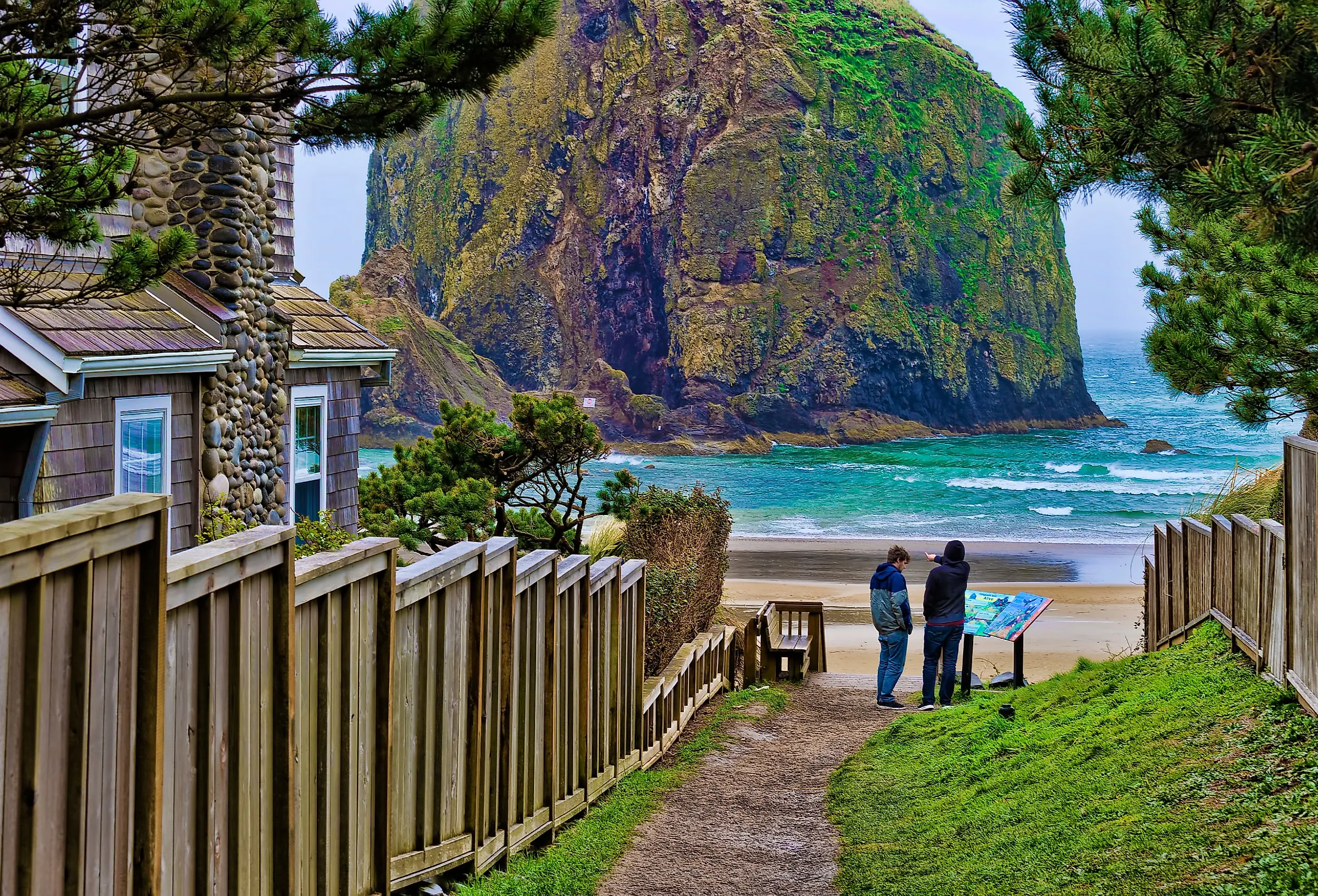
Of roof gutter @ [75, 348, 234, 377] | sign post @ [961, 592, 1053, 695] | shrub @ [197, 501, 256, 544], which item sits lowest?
sign post @ [961, 592, 1053, 695]

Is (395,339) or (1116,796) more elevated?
(395,339)

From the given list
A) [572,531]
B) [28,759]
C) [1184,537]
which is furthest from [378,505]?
[28,759]

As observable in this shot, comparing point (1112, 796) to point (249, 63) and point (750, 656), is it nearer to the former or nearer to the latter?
point (249, 63)

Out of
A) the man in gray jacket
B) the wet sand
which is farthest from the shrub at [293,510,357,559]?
the wet sand

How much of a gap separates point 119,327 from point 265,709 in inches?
282

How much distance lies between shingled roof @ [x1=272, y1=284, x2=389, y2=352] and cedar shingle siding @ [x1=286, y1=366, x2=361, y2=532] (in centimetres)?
36

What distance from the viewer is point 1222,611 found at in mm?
9016

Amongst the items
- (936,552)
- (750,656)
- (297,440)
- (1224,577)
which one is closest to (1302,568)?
(1224,577)

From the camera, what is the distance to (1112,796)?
6070 mm

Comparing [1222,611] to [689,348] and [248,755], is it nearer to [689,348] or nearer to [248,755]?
[248,755]

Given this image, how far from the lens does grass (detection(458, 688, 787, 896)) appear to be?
518 centimetres

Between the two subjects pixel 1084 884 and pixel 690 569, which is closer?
pixel 1084 884

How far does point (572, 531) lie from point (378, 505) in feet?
10.5

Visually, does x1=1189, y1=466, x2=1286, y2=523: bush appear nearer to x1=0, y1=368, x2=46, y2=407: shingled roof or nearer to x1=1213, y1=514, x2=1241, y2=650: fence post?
x1=1213, y1=514, x2=1241, y2=650: fence post
